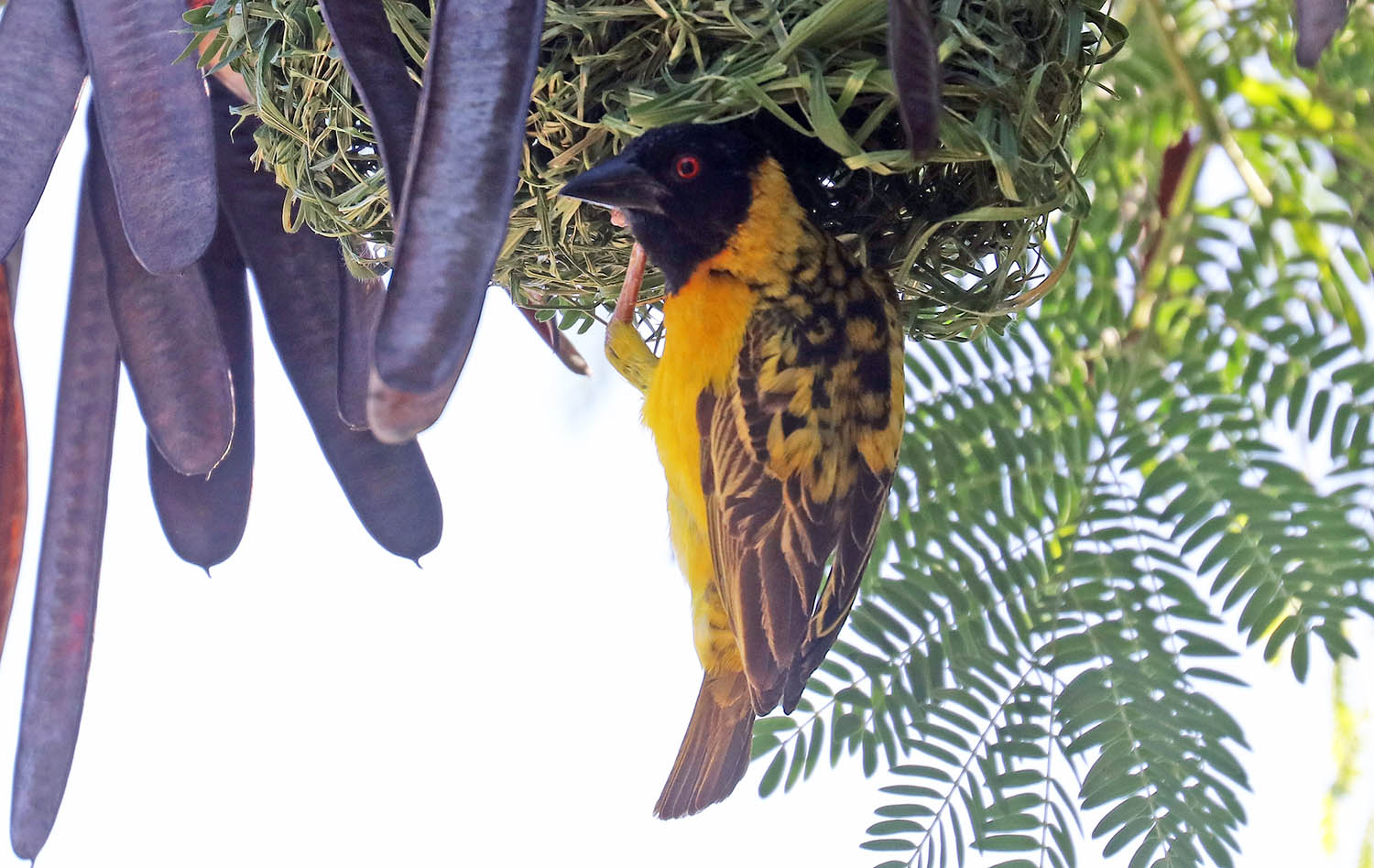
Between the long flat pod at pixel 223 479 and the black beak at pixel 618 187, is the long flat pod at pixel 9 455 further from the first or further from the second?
the black beak at pixel 618 187

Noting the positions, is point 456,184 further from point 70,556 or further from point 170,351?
point 70,556

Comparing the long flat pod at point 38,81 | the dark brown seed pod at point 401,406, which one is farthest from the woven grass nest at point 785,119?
the dark brown seed pod at point 401,406

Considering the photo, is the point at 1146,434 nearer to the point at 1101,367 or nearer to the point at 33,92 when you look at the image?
the point at 1101,367

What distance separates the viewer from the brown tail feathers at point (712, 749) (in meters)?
0.88

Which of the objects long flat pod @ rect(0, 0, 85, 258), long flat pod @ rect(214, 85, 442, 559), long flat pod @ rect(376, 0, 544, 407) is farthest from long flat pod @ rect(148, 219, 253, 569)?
long flat pod @ rect(376, 0, 544, 407)

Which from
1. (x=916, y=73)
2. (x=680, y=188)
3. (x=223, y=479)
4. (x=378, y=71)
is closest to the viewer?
(x=916, y=73)

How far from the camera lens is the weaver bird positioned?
2.58 ft

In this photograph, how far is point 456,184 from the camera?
519mm

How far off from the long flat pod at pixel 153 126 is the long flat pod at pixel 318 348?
0.45ft

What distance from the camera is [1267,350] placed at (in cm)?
101

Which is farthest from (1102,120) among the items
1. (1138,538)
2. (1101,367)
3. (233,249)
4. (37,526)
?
(37,526)

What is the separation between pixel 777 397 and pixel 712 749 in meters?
0.26

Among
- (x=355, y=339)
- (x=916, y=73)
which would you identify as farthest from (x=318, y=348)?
(x=916, y=73)

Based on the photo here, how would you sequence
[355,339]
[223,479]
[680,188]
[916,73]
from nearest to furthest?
[916,73] < [680,188] < [355,339] < [223,479]
